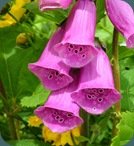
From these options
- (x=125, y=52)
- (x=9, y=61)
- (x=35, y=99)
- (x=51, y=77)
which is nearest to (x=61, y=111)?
(x=51, y=77)

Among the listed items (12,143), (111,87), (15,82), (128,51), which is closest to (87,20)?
(111,87)

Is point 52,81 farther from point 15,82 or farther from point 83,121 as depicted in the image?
point 15,82

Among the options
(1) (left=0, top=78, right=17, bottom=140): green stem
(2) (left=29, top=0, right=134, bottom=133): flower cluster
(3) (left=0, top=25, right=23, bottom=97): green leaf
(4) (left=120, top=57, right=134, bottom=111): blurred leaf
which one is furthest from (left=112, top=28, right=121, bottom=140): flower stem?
(3) (left=0, top=25, right=23, bottom=97): green leaf

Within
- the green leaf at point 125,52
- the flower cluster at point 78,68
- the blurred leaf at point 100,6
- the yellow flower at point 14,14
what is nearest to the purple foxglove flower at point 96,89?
the flower cluster at point 78,68

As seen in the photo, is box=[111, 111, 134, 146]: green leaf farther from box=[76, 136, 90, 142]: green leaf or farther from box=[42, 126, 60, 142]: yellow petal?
box=[42, 126, 60, 142]: yellow petal

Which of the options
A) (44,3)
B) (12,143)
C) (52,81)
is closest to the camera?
(44,3)

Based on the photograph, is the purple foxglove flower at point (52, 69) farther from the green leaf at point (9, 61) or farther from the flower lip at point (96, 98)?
the green leaf at point (9, 61)
